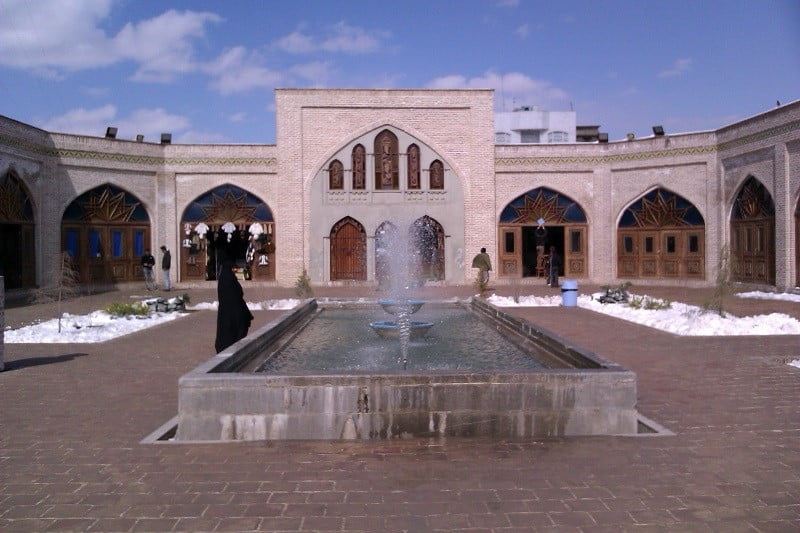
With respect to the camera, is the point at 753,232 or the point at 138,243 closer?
the point at 753,232

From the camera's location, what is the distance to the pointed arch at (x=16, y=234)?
18688mm

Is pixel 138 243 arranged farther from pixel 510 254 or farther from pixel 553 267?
pixel 553 267

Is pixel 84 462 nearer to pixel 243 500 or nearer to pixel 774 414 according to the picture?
pixel 243 500

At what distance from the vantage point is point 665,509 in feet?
12.6

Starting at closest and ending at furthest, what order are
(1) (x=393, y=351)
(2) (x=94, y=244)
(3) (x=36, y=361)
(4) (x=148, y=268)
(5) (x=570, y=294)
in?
1. (1) (x=393, y=351)
2. (3) (x=36, y=361)
3. (5) (x=570, y=294)
4. (2) (x=94, y=244)
5. (4) (x=148, y=268)

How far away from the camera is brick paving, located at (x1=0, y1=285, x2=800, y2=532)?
Answer: 3.75 metres

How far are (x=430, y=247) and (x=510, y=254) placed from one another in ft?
8.71

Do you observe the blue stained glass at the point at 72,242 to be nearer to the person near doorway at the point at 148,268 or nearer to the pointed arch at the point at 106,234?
the pointed arch at the point at 106,234

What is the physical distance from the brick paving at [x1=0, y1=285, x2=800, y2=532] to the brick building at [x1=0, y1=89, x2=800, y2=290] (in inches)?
→ 636

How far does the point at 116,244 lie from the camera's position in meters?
22.6

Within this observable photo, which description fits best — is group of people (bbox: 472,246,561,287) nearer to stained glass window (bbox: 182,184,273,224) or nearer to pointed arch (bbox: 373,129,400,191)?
pointed arch (bbox: 373,129,400,191)

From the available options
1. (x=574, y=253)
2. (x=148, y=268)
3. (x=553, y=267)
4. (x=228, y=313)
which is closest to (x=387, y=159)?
(x=553, y=267)

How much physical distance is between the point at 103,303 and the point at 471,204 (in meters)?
11.5

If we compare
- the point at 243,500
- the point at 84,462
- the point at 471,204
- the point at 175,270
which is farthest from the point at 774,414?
the point at 175,270
